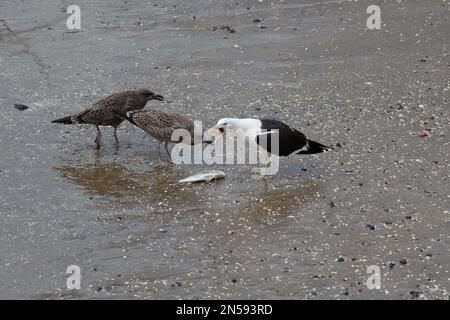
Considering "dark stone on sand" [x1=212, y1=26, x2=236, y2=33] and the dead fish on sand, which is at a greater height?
"dark stone on sand" [x1=212, y1=26, x2=236, y2=33]

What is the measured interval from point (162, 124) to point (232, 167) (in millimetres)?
811

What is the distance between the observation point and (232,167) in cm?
909

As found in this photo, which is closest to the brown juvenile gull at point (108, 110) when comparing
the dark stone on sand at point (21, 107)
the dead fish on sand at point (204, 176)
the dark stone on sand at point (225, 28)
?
the dark stone on sand at point (21, 107)

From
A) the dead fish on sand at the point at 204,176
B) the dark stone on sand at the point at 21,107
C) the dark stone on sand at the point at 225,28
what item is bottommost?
the dead fish on sand at the point at 204,176

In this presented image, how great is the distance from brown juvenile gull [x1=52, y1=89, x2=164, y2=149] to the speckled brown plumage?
219 millimetres

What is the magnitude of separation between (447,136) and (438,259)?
8.49 feet

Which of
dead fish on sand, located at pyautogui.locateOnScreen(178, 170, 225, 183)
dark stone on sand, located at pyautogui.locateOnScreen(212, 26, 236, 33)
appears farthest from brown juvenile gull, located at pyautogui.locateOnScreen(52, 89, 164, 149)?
dark stone on sand, located at pyautogui.locateOnScreen(212, 26, 236, 33)

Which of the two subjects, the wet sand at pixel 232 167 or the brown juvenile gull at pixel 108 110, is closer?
the wet sand at pixel 232 167

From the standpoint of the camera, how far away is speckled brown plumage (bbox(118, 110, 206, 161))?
931 cm

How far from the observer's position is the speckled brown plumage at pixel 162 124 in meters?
9.31

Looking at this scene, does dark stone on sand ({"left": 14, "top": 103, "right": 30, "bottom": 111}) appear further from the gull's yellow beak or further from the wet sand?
the gull's yellow beak

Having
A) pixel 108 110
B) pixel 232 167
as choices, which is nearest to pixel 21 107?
pixel 108 110

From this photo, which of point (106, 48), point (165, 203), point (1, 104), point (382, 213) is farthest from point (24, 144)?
point (382, 213)

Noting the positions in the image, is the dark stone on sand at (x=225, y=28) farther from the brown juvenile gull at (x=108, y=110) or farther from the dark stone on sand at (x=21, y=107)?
the dark stone on sand at (x=21, y=107)
